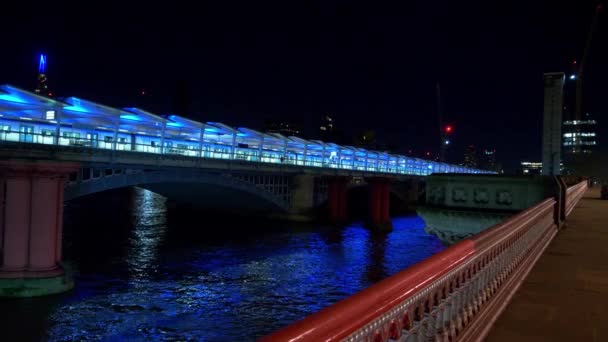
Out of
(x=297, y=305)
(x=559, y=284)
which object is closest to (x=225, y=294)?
(x=297, y=305)

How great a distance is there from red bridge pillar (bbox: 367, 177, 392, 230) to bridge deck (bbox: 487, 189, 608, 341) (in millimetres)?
37298

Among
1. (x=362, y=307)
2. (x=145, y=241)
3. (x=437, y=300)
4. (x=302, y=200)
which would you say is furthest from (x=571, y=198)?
(x=302, y=200)

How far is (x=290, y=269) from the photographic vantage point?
2623 centimetres

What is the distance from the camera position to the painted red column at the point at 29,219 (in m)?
18.5

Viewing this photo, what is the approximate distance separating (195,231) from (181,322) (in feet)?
76.9

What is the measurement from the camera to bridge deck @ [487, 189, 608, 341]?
4828mm

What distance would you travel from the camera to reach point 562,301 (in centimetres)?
605

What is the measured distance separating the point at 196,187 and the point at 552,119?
28.3 metres

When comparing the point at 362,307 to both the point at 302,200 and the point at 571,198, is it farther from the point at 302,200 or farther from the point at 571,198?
the point at 302,200

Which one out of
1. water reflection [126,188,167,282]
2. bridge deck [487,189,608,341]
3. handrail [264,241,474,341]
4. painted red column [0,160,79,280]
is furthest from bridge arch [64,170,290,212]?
handrail [264,241,474,341]

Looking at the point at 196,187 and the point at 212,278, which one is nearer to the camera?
the point at 212,278

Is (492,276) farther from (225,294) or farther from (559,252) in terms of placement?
(225,294)

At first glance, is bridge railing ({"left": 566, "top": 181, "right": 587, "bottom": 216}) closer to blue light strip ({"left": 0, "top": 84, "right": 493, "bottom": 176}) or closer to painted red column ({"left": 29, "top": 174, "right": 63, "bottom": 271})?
painted red column ({"left": 29, "top": 174, "right": 63, "bottom": 271})

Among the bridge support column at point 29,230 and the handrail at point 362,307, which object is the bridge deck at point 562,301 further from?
the bridge support column at point 29,230
